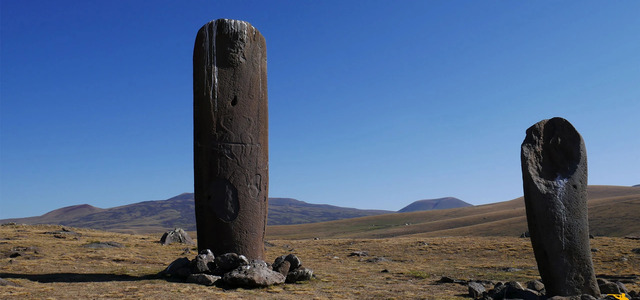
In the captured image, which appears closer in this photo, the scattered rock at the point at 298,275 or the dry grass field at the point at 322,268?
the dry grass field at the point at 322,268

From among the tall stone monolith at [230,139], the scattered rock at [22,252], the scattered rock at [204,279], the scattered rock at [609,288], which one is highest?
the tall stone monolith at [230,139]

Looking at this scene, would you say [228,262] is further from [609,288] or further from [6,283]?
[609,288]

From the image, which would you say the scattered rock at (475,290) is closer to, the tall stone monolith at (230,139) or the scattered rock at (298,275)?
the scattered rock at (298,275)

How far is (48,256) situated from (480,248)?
55.5 ft

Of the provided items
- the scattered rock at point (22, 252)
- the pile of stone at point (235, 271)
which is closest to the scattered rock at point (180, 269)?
the pile of stone at point (235, 271)

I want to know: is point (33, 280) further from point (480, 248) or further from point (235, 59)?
point (480, 248)

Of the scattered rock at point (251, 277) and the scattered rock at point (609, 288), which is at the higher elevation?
the scattered rock at point (251, 277)

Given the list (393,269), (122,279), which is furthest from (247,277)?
(393,269)

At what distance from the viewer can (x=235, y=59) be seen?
13203 mm

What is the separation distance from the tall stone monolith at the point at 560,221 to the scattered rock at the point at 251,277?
5.64 meters

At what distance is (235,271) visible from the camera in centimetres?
1123

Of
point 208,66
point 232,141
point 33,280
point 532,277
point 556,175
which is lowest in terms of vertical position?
point 532,277

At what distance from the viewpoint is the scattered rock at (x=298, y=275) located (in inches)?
475

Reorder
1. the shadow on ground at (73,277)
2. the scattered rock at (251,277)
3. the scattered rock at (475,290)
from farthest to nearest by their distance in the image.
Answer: the shadow on ground at (73,277), the scattered rock at (251,277), the scattered rock at (475,290)
